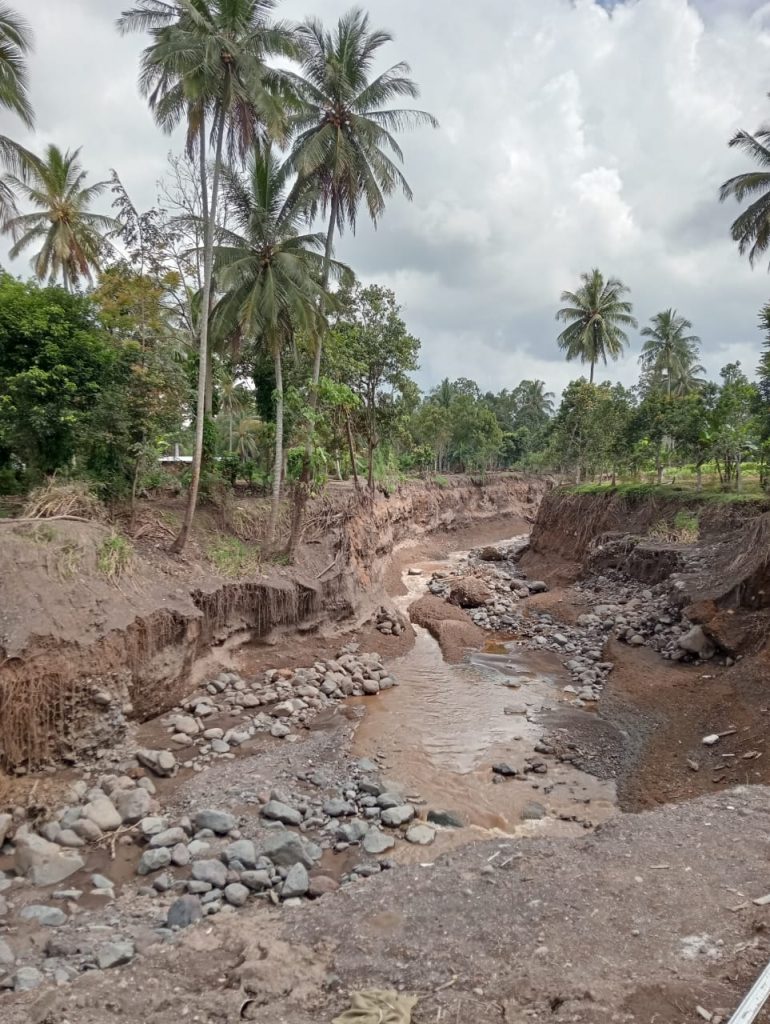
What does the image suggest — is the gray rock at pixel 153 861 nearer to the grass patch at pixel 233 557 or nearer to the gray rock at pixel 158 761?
the gray rock at pixel 158 761

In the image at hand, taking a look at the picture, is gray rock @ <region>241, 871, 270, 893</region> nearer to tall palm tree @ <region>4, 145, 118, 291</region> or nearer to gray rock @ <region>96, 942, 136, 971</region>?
gray rock @ <region>96, 942, 136, 971</region>

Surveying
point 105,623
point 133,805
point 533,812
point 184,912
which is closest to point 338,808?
point 184,912

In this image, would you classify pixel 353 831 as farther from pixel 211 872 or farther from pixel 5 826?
pixel 5 826

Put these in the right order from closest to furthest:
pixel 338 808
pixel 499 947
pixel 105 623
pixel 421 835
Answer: pixel 499 947, pixel 421 835, pixel 338 808, pixel 105 623

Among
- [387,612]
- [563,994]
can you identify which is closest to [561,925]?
[563,994]

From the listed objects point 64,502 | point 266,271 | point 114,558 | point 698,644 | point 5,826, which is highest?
point 266,271

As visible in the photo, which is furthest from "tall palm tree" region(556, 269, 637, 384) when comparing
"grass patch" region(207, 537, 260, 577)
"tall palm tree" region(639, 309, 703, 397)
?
"grass patch" region(207, 537, 260, 577)

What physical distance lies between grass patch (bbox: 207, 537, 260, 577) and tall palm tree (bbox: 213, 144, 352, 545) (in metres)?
1.00

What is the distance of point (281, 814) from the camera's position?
27.4ft

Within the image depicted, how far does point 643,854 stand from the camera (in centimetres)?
643

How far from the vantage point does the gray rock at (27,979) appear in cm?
501

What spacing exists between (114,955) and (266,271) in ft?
52.1

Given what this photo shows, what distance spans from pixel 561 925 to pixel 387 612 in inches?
576

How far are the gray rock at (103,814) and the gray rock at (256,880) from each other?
246 cm
